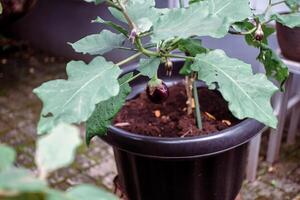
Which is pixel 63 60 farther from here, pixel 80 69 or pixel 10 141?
pixel 80 69

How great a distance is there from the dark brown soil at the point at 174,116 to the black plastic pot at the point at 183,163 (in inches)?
3.6

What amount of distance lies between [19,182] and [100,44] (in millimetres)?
800

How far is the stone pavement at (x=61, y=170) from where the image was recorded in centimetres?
211

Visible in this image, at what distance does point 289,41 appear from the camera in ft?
5.82

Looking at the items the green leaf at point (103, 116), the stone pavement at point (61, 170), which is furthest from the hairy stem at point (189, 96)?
the stone pavement at point (61, 170)

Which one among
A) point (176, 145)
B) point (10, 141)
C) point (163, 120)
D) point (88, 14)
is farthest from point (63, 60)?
point (176, 145)

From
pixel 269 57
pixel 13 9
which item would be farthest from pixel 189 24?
pixel 13 9

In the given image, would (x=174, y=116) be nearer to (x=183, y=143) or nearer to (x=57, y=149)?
(x=183, y=143)

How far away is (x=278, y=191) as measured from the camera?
6.82 ft

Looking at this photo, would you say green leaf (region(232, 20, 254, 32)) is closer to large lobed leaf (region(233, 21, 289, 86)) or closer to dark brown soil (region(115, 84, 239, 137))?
large lobed leaf (region(233, 21, 289, 86))

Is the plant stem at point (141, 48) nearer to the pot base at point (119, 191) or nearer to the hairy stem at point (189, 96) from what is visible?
the hairy stem at point (189, 96)

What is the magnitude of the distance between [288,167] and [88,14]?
1771mm

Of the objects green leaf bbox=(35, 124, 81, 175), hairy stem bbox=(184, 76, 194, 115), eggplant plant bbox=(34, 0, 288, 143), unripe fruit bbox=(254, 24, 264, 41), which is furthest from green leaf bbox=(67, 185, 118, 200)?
hairy stem bbox=(184, 76, 194, 115)

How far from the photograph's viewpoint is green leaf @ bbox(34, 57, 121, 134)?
0.87 m
